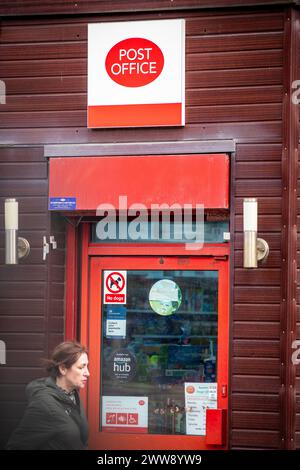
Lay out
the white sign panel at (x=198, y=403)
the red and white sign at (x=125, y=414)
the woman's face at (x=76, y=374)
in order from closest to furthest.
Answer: the woman's face at (x=76, y=374), the white sign panel at (x=198, y=403), the red and white sign at (x=125, y=414)

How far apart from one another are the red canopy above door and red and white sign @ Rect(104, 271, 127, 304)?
2.12ft

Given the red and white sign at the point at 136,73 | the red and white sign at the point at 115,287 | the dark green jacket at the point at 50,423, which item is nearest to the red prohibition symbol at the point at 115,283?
the red and white sign at the point at 115,287

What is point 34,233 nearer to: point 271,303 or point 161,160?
point 161,160

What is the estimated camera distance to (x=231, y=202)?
8250 mm

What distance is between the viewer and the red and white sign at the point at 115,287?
8.59m

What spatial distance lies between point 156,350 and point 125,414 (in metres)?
0.63

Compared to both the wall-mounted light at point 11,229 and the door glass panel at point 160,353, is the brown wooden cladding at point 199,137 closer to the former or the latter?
the wall-mounted light at point 11,229

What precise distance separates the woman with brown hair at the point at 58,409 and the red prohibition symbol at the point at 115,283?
28.0 inches

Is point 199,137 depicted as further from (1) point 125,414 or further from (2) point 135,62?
(1) point 125,414

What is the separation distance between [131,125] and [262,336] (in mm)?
2146

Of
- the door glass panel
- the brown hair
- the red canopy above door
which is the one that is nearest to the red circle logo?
the red canopy above door

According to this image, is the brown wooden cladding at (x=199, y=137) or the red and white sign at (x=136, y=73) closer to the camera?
the brown wooden cladding at (x=199, y=137)

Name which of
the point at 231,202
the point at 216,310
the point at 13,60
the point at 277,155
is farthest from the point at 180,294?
the point at 13,60
